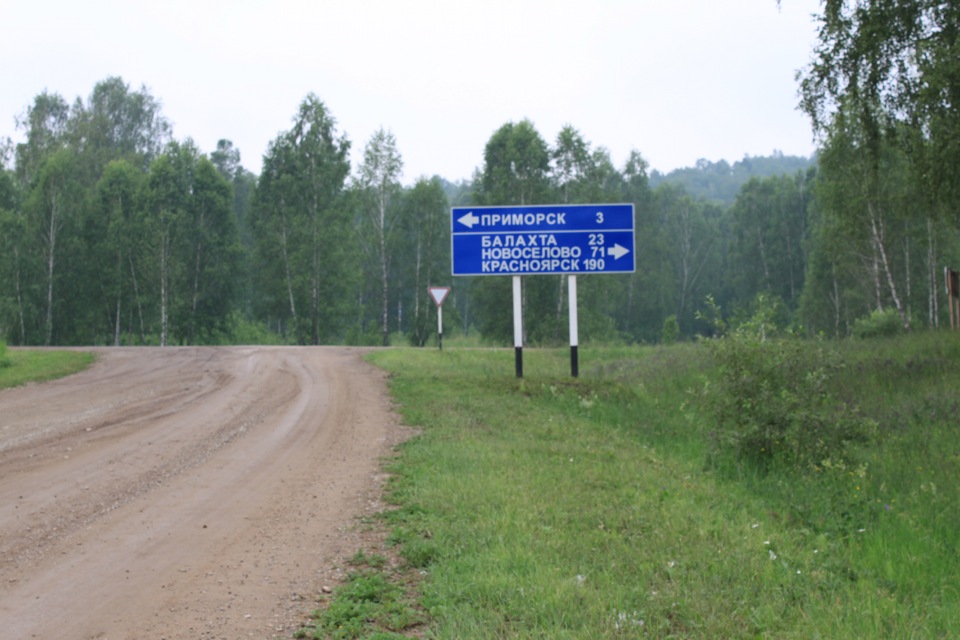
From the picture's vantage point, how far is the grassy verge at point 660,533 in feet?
15.5

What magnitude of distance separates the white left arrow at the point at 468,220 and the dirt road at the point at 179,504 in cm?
440

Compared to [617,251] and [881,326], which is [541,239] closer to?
[617,251]

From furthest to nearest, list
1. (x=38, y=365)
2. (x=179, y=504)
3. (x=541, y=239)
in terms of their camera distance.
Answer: (x=38, y=365), (x=541, y=239), (x=179, y=504)

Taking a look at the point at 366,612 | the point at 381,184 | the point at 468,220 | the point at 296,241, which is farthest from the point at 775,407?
the point at 381,184

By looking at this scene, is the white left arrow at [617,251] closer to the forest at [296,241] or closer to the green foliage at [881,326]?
the green foliage at [881,326]

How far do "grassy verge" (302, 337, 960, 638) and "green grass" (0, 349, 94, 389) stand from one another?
404 inches

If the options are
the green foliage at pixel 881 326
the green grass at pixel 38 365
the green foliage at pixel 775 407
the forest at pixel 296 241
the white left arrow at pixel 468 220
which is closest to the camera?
the green foliage at pixel 775 407

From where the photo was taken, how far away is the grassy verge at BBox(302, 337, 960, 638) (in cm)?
471

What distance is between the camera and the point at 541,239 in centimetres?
1800

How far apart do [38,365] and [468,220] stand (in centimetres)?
1148

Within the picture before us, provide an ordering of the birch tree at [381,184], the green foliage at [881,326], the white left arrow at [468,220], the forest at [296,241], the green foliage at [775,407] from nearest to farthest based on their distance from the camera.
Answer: the green foliage at [775,407] < the white left arrow at [468,220] < the green foliage at [881,326] < the forest at [296,241] < the birch tree at [381,184]

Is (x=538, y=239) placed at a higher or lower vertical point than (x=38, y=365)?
higher

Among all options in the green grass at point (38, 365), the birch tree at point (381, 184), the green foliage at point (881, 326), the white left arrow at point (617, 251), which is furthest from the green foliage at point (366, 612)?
the birch tree at point (381, 184)

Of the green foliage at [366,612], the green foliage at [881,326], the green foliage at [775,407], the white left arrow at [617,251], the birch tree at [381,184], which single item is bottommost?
the green foliage at [366,612]
